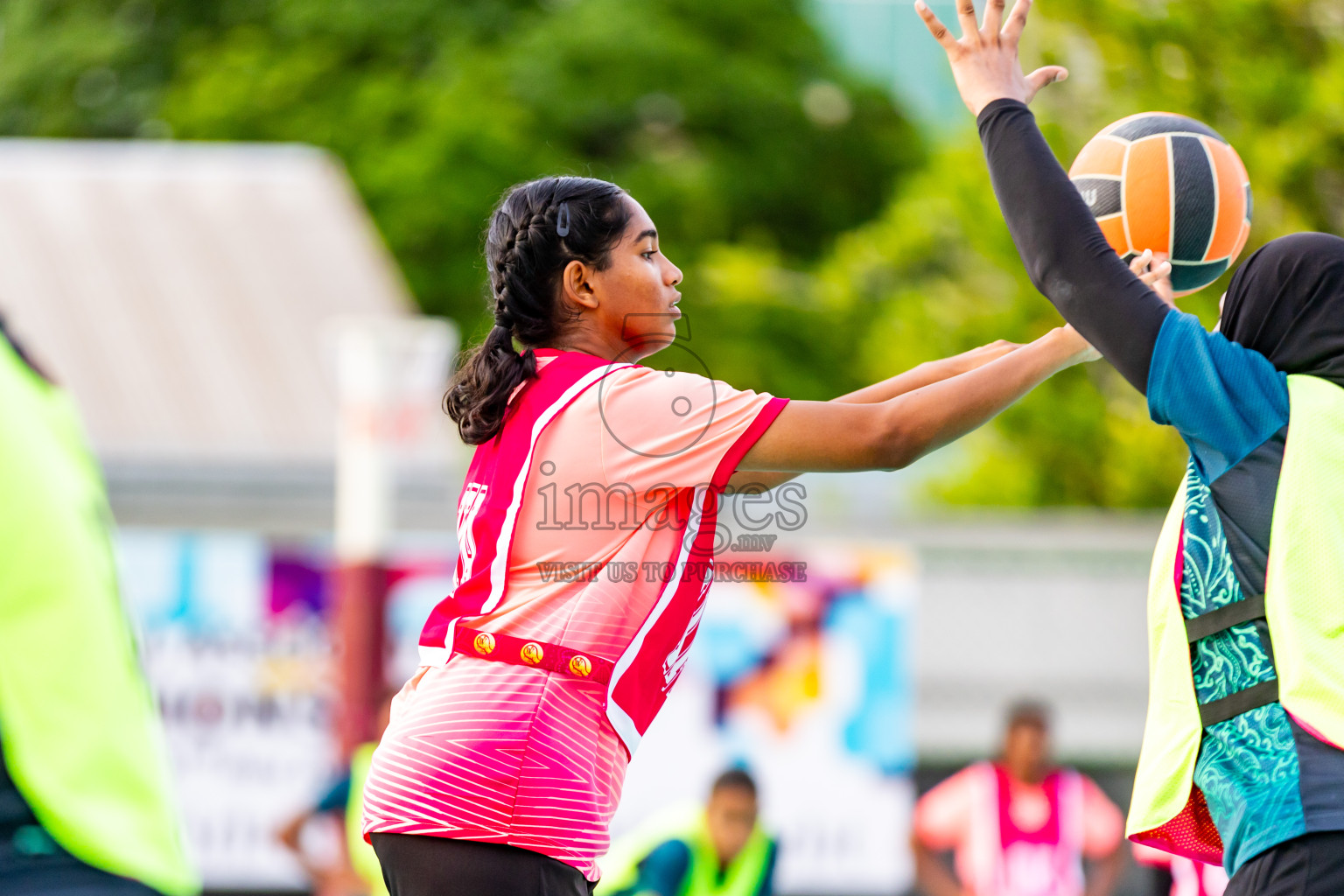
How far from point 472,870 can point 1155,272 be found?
1658 mm

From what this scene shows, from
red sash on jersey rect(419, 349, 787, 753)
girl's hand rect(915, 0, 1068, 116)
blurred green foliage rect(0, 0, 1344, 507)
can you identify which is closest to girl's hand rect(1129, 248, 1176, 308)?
girl's hand rect(915, 0, 1068, 116)

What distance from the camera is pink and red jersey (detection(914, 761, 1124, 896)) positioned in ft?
27.9

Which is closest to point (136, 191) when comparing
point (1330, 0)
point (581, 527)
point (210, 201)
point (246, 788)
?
point (210, 201)

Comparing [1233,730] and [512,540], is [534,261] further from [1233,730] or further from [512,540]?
[1233,730]

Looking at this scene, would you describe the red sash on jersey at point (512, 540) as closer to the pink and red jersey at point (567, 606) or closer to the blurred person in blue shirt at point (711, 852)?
the pink and red jersey at point (567, 606)

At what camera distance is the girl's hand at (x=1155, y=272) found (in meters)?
2.92

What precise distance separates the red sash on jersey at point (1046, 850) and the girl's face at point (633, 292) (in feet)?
20.5

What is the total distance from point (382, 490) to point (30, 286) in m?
9.45

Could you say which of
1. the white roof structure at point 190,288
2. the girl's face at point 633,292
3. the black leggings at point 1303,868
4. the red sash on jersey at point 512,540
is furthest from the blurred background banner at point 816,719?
the black leggings at point 1303,868

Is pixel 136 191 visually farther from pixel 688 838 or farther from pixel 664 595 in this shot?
pixel 664 595

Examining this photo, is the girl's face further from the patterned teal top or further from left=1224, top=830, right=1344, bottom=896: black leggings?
left=1224, top=830, right=1344, bottom=896: black leggings

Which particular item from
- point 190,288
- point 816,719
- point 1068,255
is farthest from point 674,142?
point 1068,255

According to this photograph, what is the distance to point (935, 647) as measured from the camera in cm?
1241

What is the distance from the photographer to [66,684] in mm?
1922
